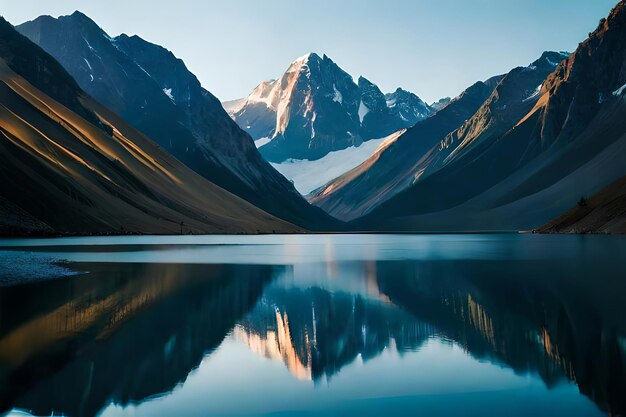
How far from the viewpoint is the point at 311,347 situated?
2708 cm

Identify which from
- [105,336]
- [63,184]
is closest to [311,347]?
[105,336]

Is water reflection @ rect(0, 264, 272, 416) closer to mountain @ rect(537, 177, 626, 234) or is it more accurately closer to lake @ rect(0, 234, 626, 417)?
lake @ rect(0, 234, 626, 417)

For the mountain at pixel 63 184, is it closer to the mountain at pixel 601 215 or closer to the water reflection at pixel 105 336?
the water reflection at pixel 105 336

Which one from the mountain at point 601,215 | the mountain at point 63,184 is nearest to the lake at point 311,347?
the mountain at point 63,184

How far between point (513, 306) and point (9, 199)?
108 m

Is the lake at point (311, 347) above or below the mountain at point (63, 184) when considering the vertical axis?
below

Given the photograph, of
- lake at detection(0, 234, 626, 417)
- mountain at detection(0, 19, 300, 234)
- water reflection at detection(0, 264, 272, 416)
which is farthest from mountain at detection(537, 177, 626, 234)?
water reflection at detection(0, 264, 272, 416)

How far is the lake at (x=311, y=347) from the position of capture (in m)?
19.0

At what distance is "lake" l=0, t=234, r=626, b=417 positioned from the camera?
62.5 ft

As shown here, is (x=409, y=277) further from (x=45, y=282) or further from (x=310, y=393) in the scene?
(x=310, y=393)

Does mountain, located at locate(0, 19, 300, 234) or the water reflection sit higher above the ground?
mountain, located at locate(0, 19, 300, 234)

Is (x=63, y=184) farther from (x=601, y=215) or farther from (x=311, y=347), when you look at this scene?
(x=311, y=347)

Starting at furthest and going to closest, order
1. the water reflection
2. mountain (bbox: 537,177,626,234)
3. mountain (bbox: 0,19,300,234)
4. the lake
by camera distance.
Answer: mountain (bbox: 537,177,626,234), mountain (bbox: 0,19,300,234), the water reflection, the lake

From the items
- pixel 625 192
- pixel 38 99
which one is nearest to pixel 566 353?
pixel 625 192
